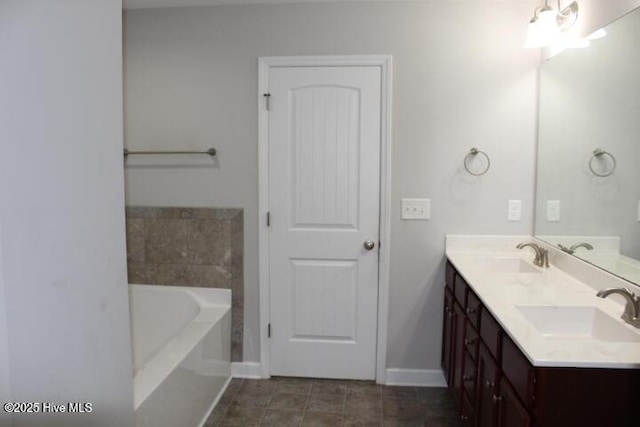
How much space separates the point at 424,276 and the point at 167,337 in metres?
1.76

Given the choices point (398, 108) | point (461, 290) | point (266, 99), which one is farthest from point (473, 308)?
point (266, 99)

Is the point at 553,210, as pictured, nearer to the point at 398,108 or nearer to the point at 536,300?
the point at 536,300

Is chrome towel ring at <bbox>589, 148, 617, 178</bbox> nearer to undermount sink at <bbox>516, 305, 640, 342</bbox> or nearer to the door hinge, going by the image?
undermount sink at <bbox>516, 305, 640, 342</bbox>

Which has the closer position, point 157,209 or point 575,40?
point 575,40

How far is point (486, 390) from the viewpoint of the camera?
1.72 metres

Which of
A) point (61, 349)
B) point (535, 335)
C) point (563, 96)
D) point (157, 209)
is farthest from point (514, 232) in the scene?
point (61, 349)

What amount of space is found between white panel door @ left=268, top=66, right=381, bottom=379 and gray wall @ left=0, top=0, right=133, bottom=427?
179 centimetres

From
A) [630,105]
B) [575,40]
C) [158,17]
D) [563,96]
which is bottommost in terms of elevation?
[630,105]

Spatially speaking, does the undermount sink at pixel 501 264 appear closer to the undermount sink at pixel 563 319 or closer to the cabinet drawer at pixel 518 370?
the undermount sink at pixel 563 319

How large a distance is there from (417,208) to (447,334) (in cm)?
79

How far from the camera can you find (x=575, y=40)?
2.11 m

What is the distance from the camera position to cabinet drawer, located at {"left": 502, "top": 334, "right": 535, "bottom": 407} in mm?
1271

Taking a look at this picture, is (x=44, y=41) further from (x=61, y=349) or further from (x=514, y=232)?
(x=514, y=232)

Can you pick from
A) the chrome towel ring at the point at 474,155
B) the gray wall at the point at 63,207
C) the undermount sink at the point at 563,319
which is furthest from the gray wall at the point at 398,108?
the gray wall at the point at 63,207
